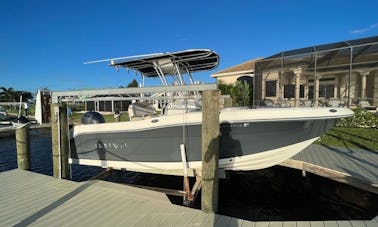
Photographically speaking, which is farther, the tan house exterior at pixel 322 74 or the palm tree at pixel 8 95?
the palm tree at pixel 8 95

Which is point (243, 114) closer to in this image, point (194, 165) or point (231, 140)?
point (231, 140)

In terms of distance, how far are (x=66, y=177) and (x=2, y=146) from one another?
886 cm

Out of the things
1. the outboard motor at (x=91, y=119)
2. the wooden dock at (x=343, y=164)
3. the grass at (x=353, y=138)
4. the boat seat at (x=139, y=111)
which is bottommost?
the wooden dock at (x=343, y=164)

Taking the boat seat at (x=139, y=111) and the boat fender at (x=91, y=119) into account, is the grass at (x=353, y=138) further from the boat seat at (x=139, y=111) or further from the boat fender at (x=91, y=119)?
the boat fender at (x=91, y=119)

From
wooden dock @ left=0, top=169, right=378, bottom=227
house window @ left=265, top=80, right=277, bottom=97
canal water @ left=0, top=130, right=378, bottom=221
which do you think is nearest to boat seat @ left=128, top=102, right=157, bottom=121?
wooden dock @ left=0, top=169, right=378, bottom=227

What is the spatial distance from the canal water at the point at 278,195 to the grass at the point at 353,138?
196 centimetres

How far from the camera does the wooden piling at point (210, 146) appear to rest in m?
3.26

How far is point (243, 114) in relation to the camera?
4.07 m

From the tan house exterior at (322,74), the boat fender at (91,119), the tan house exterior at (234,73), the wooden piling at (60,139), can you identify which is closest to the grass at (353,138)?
the tan house exterior at (322,74)

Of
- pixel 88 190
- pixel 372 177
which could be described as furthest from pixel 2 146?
pixel 372 177

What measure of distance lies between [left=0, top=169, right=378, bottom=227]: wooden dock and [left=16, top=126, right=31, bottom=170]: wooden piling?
104 centimetres

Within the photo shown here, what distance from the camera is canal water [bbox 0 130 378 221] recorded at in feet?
15.8

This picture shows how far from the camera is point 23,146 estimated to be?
5.38 metres

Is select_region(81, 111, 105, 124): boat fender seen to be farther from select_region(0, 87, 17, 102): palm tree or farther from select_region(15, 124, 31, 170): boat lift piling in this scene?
select_region(0, 87, 17, 102): palm tree
